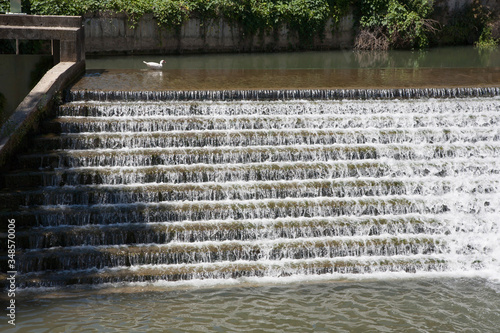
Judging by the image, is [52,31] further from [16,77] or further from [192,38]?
[192,38]

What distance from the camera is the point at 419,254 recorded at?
12148 mm

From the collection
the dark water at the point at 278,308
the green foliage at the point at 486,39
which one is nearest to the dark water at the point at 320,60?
the green foliage at the point at 486,39

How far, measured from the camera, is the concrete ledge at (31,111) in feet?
41.8

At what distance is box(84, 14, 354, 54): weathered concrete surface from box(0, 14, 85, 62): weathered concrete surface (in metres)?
7.14

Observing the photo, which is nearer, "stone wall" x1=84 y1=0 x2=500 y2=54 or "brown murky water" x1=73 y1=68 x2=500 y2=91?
"brown murky water" x1=73 y1=68 x2=500 y2=91

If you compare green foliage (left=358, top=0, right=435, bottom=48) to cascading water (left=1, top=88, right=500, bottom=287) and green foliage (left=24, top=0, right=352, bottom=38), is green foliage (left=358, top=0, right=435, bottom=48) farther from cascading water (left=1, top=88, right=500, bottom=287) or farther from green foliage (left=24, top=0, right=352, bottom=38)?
cascading water (left=1, top=88, right=500, bottom=287)

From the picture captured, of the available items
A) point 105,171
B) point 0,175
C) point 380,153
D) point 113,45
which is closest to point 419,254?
point 380,153

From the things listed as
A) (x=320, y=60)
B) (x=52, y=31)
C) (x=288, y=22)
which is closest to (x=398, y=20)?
(x=288, y=22)

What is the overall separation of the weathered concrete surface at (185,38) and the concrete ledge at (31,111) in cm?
861

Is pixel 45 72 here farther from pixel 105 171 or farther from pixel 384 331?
pixel 384 331

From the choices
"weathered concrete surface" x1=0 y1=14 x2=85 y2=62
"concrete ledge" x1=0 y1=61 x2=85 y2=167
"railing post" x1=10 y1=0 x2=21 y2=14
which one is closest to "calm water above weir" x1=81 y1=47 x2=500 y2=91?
"concrete ledge" x1=0 y1=61 x2=85 y2=167

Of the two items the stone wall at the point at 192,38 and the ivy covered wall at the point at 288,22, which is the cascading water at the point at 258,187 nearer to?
the stone wall at the point at 192,38

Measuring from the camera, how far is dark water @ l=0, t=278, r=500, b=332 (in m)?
9.49

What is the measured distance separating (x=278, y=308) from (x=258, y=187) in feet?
10.8
